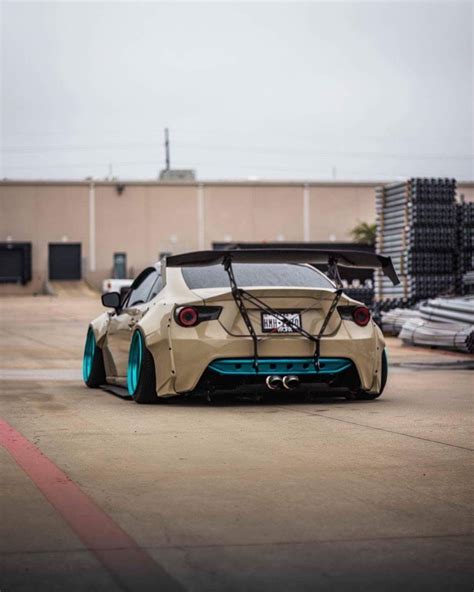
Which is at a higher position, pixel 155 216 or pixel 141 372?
pixel 155 216

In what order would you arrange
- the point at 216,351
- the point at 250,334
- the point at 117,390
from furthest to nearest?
the point at 117,390 → the point at 250,334 → the point at 216,351

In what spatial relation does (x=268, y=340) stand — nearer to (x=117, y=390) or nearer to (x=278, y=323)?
(x=278, y=323)

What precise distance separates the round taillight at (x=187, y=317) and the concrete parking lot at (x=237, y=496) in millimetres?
759

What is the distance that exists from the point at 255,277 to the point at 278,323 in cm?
85

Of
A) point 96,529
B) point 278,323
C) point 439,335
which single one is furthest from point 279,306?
point 439,335

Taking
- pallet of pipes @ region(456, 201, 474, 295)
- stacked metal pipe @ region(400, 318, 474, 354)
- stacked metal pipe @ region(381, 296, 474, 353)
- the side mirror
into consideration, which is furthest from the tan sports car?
pallet of pipes @ region(456, 201, 474, 295)

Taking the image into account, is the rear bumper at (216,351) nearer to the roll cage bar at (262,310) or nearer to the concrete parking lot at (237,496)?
the roll cage bar at (262,310)

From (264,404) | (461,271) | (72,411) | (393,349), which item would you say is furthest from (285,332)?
(461,271)

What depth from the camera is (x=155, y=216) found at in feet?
265

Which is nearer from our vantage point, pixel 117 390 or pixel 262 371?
pixel 262 371

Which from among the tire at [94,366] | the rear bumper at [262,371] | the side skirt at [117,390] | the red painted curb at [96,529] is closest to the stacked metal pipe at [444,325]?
the tire at [94,366]

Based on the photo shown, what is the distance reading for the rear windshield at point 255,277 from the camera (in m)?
10.9

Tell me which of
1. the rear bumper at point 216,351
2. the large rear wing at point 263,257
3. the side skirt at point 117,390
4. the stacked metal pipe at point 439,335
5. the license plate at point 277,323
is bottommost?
the stacked metal pipe at point 439,335

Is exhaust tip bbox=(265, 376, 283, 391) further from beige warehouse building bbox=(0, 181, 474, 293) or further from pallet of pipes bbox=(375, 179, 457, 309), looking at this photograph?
beige warehouse building bbox=(0, 181, 474, 293)
